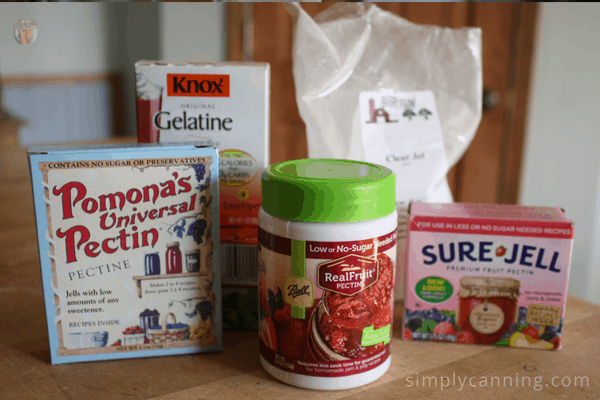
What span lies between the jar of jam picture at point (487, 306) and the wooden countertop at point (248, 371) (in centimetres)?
2

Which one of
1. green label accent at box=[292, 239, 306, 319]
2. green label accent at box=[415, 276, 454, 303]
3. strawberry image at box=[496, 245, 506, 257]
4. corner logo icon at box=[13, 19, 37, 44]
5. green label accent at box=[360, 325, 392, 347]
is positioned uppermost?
corner logo icon at box=[13, 19, 37, 44]

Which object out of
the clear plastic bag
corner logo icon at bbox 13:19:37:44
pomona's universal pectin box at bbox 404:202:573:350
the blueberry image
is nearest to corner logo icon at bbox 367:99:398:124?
the clear plastic bag

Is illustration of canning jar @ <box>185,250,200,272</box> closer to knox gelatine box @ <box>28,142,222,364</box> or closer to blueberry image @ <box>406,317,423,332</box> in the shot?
knox gelatine box @ <box>28,142,222,364</box>

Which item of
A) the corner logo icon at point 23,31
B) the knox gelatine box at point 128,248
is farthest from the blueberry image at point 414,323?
the corner logo icon at point 23,31

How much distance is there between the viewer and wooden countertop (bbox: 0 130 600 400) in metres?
0.49

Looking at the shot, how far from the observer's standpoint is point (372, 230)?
1.58ft

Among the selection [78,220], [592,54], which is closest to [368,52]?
[78,220]

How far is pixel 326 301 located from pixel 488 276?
22cm

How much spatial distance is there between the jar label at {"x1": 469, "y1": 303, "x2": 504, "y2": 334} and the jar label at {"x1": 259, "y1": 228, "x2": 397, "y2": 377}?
0.45ft

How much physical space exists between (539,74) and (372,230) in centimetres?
137

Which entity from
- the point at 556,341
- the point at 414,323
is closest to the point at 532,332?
the point at 556,341

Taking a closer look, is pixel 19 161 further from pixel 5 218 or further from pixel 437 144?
pixel 437 144

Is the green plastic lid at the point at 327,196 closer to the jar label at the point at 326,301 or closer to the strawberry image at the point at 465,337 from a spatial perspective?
the jar label at the point at 326,301

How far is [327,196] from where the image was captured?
46 centimetres
